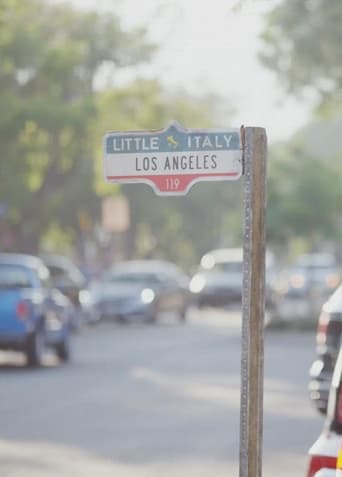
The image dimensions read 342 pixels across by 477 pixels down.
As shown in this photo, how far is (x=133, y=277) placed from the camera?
4369 cm

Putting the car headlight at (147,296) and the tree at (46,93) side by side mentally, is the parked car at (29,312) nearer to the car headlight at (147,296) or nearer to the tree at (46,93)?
the tree at (46,93)

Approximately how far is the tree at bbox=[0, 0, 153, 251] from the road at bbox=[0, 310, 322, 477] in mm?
8573

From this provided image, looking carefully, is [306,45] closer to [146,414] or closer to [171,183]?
[146,414]

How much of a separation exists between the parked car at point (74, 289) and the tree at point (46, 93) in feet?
6.24

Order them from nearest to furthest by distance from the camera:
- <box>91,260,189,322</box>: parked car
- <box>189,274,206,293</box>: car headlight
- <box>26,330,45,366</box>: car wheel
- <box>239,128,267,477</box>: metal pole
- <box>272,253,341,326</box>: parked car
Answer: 1. <box>239,128,267,477</box>: metal pole
2. <box>26,330,45,366</box>: car wheel
3. <box>91,260,189,322</box>: parked car
4. <box>272,253,341,326</box>: parked car
5. <box>189,274,206,293</box>: car headlight

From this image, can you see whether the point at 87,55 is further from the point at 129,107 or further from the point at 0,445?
the point at 0,445

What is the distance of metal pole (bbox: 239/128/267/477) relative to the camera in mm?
7684

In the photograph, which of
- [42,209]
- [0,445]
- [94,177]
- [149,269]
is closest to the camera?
[0,445]

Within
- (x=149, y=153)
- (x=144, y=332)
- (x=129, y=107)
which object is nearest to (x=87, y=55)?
(x=129, y=107)

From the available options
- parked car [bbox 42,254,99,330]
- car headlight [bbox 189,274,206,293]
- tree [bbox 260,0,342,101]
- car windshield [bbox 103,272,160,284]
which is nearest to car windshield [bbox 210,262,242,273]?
car headlight [bbox 189,274,206,293]

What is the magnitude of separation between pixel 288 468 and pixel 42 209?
116 feet

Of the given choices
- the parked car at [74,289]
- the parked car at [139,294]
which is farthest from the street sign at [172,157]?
the parked car at [139,294]

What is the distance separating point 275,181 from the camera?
48719 millimetres

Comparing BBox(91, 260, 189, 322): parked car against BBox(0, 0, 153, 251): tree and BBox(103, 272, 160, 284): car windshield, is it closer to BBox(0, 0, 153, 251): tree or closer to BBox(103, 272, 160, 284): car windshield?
BBox(103, 272, 160, 284): car windshield
